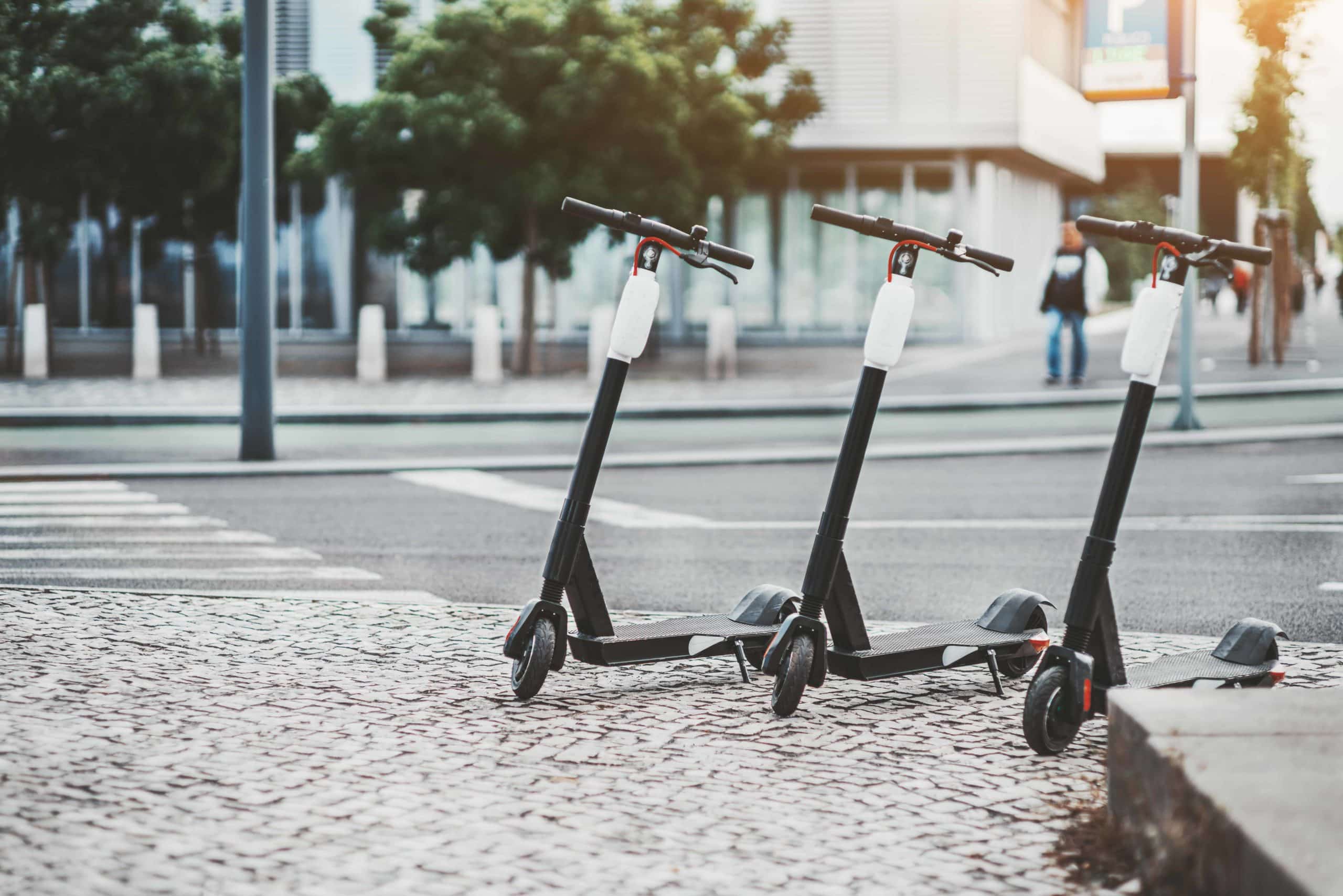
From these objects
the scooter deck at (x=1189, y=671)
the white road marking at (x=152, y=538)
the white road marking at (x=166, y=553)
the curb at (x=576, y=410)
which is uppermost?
the curb at (x=576, y=410)

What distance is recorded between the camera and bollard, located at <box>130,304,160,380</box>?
2398cm

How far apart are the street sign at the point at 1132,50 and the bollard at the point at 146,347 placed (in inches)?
532

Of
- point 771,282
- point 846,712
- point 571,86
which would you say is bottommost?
point 846,712

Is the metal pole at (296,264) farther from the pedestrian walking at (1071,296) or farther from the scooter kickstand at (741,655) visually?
the scooter kickstand at (741,655)

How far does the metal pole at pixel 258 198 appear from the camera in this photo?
45.3 feet

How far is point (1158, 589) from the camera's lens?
320 inches

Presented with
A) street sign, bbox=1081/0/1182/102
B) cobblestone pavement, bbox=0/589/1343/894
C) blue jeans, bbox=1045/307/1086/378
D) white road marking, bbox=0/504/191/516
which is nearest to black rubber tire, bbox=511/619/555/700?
cobblestone pavement, bbox=0/589/1343/894

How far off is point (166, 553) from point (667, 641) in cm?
443

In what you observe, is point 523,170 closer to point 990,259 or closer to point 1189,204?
point 1189,204

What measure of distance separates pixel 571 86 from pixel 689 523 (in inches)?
517

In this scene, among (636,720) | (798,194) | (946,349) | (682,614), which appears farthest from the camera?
(798,194)

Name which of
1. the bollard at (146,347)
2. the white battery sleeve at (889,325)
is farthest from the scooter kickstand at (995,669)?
the bollard at (146,347)

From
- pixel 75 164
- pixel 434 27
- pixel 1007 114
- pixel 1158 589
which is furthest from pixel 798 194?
pixel 1158 589

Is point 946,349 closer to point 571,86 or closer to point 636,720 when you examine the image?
point 571,86
